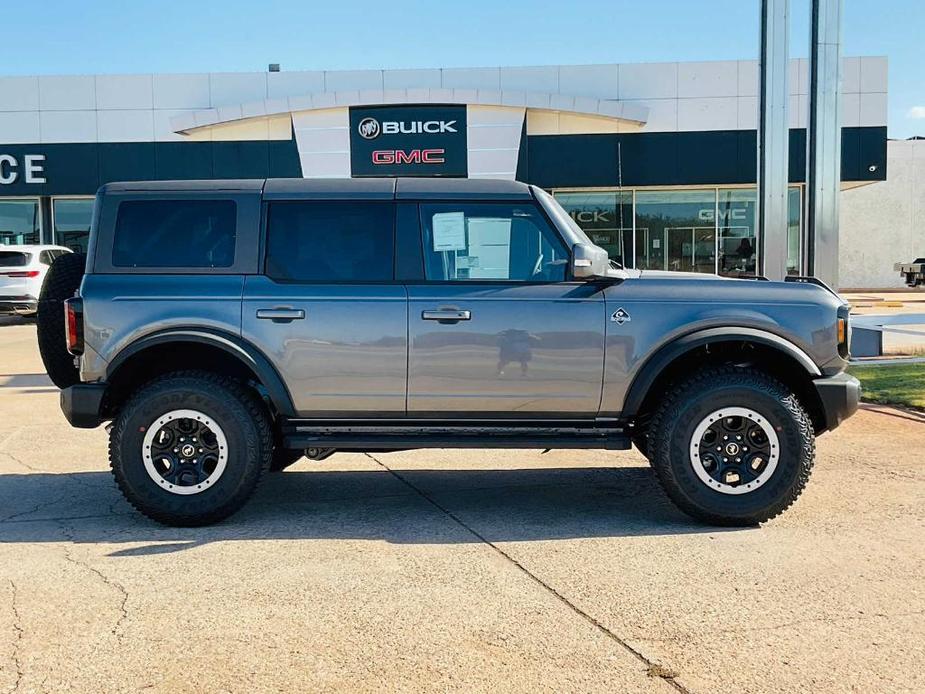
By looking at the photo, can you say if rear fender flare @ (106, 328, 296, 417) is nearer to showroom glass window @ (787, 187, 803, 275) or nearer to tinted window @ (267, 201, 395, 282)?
tinted window @ (267, 201, 395, 282)

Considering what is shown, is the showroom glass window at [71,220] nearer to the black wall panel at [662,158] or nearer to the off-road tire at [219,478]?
the black wall panel at [662,158]

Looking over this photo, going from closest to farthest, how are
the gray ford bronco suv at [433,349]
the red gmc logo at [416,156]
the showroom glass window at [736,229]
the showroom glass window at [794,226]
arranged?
the gray ford bronco suv at [433,349]
the red gmc logo at [416,156]
the showroom glass window at [736,229]
the showroom glass window at [794,226]

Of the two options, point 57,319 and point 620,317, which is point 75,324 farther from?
point 620,317

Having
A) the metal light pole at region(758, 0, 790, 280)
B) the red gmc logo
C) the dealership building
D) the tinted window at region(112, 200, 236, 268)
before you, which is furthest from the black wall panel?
the tinted window at region(112, 200, 236, 268)

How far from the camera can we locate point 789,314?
536 centimetres

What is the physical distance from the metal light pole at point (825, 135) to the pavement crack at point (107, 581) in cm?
954

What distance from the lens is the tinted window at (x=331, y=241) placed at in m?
5.50

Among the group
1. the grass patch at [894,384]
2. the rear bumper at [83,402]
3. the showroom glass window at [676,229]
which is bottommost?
the grass patch at [894,384]

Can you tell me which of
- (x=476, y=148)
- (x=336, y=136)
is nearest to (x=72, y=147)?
(x=336, y=136)

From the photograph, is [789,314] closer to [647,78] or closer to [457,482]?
[457,482]

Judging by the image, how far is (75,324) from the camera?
17.7 ft

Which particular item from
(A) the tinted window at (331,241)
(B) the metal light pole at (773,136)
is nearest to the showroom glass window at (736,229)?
(B) the metal light pole at (773,136)

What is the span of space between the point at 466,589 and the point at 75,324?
2843 mm

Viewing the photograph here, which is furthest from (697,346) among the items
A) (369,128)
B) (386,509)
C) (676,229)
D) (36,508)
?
(676,229)
